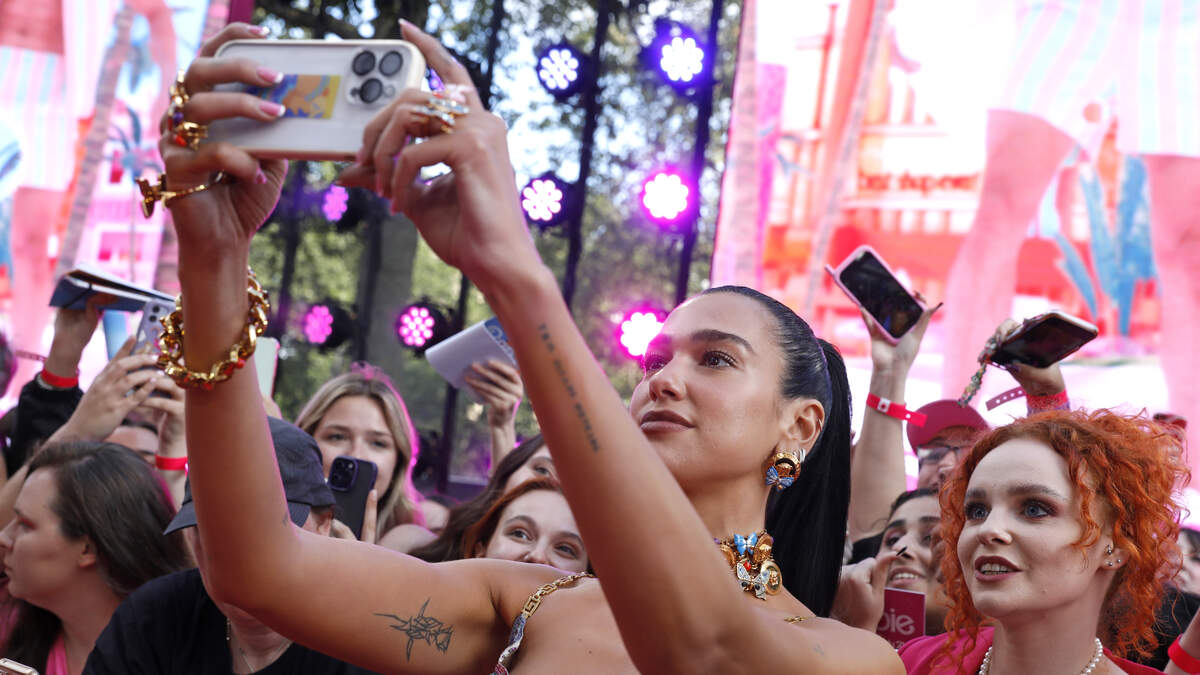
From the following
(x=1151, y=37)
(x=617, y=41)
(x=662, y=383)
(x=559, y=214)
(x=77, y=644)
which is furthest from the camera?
(x=617, y=41)

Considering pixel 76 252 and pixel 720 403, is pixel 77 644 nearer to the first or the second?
pixel 720 403

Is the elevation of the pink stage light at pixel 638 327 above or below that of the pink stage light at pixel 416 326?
above

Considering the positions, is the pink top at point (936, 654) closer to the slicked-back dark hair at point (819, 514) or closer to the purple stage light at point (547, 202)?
the slicked-back dark hair at point (819, 514)

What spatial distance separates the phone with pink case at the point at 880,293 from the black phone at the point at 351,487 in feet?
4.69

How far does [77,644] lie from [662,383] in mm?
2032

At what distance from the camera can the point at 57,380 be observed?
11.5ft

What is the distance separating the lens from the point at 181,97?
3.62 feet

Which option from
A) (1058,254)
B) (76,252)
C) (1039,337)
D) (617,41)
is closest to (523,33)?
(617,41)

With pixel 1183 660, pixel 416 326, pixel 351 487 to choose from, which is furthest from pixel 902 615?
pixel 416 326

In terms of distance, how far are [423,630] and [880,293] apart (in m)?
2.07

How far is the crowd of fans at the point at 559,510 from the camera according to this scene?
40.4 inches

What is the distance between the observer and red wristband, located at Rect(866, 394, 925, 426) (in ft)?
9.98

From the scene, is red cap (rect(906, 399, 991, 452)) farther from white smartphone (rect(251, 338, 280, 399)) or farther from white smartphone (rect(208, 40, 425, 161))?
white smartphone (rect(208, 40, 425, 161))

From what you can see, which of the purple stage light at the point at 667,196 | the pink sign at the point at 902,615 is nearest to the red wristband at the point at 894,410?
the pink sign at the point at 902,615
